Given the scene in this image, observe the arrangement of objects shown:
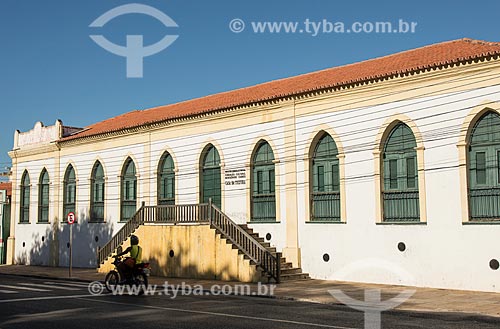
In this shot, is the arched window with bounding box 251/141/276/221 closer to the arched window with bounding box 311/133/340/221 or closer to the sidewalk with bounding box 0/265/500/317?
the arched window with bounding box 311/133/340/221

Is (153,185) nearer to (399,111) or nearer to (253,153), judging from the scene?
(253,153)

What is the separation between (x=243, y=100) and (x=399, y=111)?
7344mm

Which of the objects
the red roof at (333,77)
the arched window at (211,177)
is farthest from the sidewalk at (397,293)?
the red roof at (333,77)

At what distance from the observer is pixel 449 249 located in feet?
58.3

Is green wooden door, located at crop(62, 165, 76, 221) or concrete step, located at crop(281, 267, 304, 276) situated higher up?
green wooden door, located at crop(62, 165, 76, 221)

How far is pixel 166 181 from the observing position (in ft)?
90.6

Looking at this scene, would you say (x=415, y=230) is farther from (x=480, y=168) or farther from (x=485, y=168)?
(x=485, y=168)

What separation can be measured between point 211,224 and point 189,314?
9769mm

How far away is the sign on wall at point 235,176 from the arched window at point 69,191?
11688 mm

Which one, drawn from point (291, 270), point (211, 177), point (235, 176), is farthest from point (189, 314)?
point (211, 177)

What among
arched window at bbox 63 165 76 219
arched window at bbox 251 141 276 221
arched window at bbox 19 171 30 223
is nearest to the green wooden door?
arched window at bbox 63 165 76 219

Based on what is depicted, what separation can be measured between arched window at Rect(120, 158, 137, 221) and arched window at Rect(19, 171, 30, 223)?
9.03 meters

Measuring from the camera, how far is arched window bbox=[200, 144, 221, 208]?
25.3 metres

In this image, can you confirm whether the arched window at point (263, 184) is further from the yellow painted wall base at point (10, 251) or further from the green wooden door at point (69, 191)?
the yellow painted wall base at point (10, 251)
